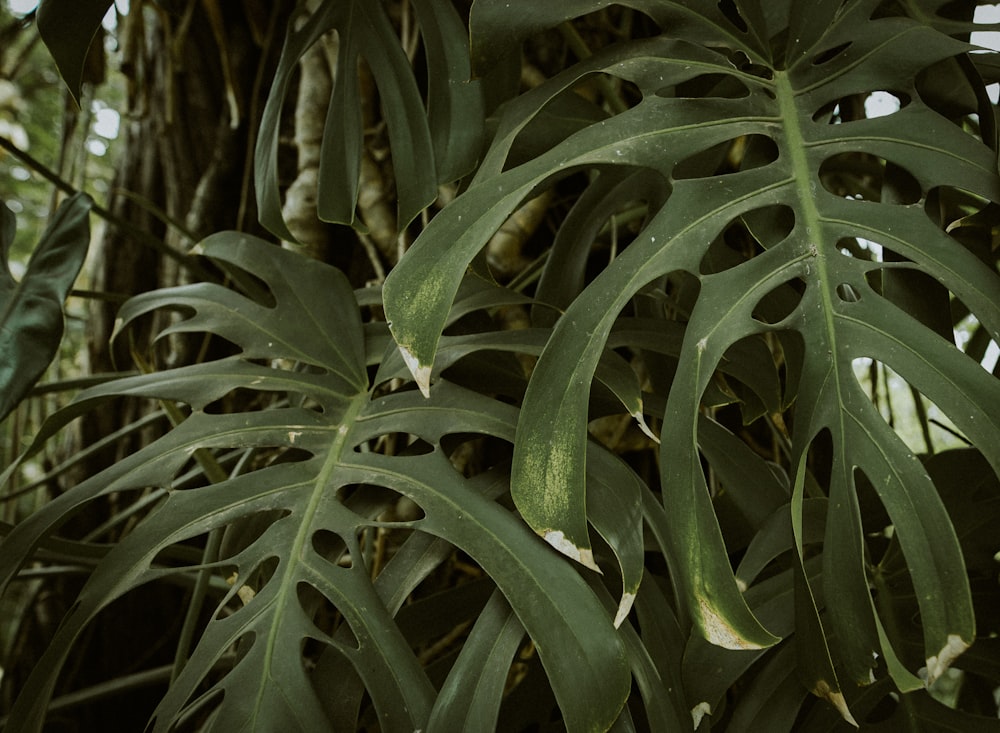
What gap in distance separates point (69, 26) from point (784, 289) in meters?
0.59

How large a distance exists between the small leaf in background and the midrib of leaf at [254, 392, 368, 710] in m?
0.23

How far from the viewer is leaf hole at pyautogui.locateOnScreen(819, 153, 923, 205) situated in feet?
1.93

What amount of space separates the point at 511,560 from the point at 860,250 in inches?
24.4

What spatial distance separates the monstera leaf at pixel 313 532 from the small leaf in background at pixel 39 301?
2.7 inches

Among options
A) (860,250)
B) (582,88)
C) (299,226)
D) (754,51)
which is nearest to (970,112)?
(754,51)

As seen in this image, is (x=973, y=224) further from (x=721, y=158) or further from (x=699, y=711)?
(x=699, y=711)

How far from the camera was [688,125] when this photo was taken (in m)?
0.58

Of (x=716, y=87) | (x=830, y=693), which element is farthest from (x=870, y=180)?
(x=830, y=693)

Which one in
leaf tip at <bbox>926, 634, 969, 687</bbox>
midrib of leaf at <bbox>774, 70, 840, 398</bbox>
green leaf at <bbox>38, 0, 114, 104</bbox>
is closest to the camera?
leaf tip at <bbox>926, 634, 969, 687</bbox>

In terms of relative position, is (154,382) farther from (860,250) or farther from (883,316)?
(860,250)

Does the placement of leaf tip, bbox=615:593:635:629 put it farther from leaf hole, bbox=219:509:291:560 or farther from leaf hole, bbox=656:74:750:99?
leaf hole, bbox=656:74:750:99

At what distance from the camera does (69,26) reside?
620 mm

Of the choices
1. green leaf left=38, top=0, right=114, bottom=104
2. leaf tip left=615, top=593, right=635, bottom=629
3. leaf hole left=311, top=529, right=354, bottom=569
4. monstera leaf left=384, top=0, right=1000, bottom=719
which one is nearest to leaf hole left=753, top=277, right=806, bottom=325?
monstera leaf left=384, top=0, right=1000, bottom=719

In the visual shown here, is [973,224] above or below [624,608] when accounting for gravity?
above
